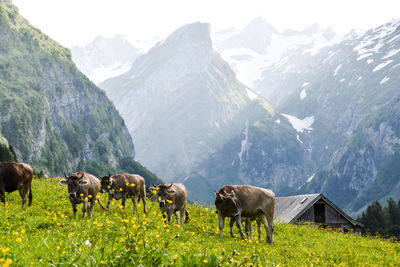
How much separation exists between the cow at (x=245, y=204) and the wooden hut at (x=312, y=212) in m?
35.5

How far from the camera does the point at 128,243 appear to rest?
27.3ft

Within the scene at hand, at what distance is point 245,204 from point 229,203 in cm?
94

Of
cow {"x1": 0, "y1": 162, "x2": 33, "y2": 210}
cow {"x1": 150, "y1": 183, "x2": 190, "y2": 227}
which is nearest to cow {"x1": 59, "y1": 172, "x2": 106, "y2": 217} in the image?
cow {"x1": 150, "y1": 183, "x2": 190, "y2": 227}

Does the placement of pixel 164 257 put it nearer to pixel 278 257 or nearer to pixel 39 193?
pixel 278 257

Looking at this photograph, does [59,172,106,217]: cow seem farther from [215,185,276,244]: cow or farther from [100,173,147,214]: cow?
[215,185,276,244]: cow

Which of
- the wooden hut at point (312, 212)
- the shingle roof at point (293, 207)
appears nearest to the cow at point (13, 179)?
the shingle roof at point (293, 207)

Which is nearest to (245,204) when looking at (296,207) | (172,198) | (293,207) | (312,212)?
(172,198)

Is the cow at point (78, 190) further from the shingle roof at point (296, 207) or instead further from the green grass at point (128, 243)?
the shingle roof at point (296, 207)

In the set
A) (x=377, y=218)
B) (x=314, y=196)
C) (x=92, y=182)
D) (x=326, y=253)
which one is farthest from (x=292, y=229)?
(x=377, y=218)

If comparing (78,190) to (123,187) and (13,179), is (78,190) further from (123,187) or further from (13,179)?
(13,179)

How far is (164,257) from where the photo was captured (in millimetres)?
7953

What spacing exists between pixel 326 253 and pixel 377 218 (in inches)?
3717

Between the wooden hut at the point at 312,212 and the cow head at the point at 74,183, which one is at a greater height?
the cow head at the point at 74,183

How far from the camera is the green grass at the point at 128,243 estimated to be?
7.69m
